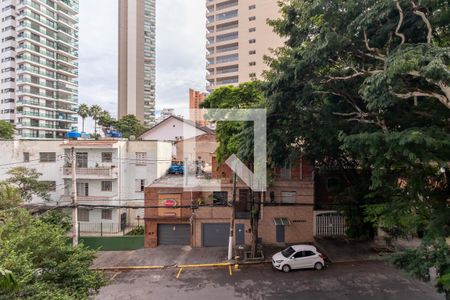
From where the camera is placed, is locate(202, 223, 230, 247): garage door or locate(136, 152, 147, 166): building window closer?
locate(202, 223, 230, 247): garage door

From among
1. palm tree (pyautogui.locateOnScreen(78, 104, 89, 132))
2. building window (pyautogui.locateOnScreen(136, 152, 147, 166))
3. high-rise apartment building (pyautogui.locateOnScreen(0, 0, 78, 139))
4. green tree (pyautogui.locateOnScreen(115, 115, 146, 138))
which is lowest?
building window (pyautogui.locateOnScreen(136, 152, 147, 166))

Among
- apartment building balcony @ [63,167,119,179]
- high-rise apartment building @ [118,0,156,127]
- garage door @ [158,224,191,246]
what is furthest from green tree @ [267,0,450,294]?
high-rise apartment building @ [118,0,156,127]

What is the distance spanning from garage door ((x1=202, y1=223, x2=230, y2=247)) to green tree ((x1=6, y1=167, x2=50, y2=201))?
44.6 ft

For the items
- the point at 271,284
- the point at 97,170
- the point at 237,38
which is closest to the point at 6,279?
the point at 271,284

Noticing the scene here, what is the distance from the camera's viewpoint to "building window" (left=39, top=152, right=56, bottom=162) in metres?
24.7

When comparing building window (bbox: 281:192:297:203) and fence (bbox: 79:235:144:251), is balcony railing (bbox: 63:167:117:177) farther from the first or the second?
building window (bbox: 281:192:297:203)

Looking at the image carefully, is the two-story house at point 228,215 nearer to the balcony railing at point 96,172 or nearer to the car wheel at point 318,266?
the car wheel at point 318,266

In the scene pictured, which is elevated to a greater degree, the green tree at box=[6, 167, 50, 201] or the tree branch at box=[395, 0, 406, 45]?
the tree branch at box=[395, 0, 406, 45]

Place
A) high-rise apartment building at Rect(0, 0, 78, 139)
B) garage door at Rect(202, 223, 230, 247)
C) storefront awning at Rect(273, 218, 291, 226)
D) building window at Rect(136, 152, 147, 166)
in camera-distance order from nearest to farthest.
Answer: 1. storefront awning at Rect(273, 218, 291, 226)
2. garage door at Rect(202, 223, 230, 247)
3. building window at Rect(136, 152, 147, 166)
4. high-rise apartment building at Rect(0, 0, 78, 139)

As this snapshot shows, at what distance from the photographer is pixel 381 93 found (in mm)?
7387

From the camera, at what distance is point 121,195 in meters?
24.2

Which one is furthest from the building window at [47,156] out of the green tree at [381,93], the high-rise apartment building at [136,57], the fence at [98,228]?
the high-rise apartment building at [136,57]

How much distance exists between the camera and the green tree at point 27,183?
2136cm

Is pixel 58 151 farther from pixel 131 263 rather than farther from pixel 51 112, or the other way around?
pixel 51 112
